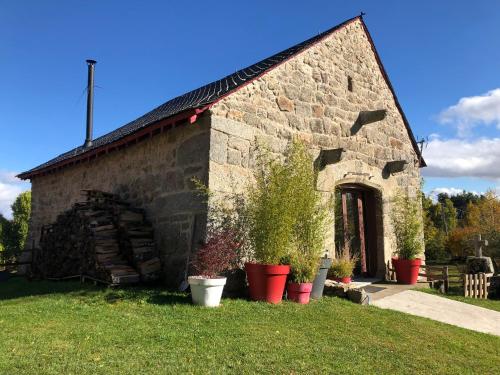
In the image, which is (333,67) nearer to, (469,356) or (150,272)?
(150,272)

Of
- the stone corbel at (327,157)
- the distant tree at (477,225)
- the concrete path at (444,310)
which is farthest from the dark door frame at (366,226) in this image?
the distant tree at (477,225)

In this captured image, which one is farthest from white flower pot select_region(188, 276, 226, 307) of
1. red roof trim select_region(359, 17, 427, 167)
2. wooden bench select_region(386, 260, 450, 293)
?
red roof trim select_region(359, 17, 427, 167)

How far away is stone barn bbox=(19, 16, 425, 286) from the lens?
22.4 feet

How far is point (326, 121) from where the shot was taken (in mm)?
8719

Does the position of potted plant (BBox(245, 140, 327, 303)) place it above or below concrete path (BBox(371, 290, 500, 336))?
above

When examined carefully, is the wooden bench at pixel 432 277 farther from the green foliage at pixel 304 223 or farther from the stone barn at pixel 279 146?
the green foliage at pixel 304 223

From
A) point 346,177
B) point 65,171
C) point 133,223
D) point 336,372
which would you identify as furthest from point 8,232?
point 336,372

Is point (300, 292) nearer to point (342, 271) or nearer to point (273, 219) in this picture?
point (273, 219)

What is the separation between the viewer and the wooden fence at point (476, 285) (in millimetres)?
8750

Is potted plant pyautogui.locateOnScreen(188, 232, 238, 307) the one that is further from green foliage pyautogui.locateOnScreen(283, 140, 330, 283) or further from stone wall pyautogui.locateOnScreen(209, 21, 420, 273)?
green foliage pyautogui.locateOnScreen(283, 140, 330, 283)

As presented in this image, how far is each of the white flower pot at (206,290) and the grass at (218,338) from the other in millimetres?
141

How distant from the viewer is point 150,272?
22.9ft

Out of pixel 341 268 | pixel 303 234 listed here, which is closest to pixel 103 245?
pixel 303 234

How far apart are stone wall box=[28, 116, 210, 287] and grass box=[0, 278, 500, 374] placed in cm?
99
